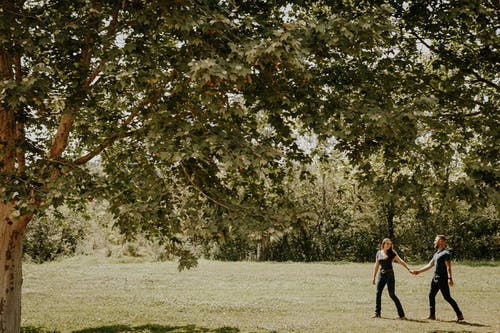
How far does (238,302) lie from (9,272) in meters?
9.11

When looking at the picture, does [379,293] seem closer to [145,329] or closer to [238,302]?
[238,302]

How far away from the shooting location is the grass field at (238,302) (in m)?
12.5

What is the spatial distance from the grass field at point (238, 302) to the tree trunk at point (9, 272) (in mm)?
3040

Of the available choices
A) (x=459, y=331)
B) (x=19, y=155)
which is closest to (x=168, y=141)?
(x=19, y=155)

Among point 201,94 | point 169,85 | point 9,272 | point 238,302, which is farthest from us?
point 238,302

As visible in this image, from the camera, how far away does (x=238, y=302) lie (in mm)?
17062

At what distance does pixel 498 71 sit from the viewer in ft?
31.3

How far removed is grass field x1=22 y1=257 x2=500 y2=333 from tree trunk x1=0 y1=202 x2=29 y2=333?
304 cm

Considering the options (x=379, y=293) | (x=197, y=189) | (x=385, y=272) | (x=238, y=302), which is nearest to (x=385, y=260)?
(x=385, y=272)

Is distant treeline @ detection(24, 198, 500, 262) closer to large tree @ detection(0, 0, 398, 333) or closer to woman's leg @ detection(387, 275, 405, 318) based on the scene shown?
woman's leg @ detection(387, 275, 405, 318)

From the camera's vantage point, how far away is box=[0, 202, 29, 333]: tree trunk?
942 centimetres

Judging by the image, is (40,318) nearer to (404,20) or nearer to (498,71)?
(404,20)

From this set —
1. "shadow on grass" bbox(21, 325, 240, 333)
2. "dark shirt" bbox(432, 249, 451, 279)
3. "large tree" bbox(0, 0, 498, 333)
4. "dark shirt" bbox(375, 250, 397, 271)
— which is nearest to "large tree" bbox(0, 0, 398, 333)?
"large tree" bbox(0, 0, 498, 333)

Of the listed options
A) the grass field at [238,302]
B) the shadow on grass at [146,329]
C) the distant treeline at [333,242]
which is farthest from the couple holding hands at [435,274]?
the distant treeline at [333,242]
